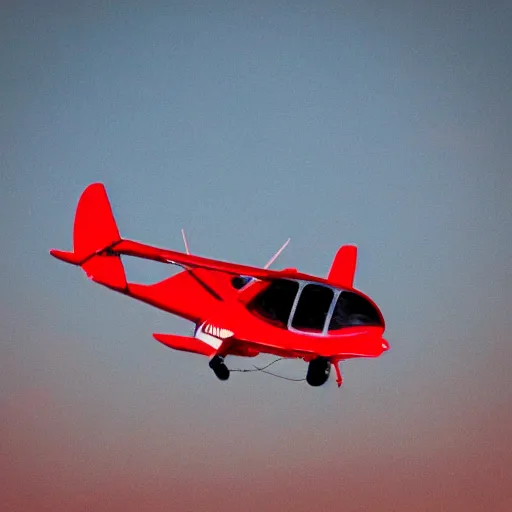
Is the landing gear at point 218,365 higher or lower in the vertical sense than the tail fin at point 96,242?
lower

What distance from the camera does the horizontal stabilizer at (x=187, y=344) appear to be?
343cm

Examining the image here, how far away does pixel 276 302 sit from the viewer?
346 centimetres

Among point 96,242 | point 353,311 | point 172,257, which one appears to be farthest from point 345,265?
point 96,242

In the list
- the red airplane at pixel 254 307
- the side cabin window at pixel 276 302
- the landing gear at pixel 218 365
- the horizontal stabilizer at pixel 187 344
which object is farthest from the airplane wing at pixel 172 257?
the landing gear at pixel 218 365

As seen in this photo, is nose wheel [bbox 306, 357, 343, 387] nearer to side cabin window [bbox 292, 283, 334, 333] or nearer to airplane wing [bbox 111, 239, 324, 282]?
side cabin window [bbox 292, 283, 334, 333]

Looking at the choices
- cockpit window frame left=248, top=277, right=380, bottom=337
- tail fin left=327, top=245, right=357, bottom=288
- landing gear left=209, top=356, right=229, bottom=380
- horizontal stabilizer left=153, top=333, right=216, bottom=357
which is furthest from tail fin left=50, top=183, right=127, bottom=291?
tail fin left=327, top=245, right=357, bottom=288

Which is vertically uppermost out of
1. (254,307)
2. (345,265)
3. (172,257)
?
(345,265)

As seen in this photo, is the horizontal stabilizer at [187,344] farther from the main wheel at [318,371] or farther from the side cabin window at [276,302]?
the main wheel at [318,371]

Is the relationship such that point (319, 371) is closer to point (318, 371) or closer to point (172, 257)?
point (318, 371)

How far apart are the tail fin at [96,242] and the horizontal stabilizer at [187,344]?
12.7 inches

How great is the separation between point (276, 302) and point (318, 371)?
347 mm

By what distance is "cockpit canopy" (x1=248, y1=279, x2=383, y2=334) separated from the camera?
3.40 m

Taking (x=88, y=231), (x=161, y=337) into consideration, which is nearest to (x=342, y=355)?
(x=161, y=337)

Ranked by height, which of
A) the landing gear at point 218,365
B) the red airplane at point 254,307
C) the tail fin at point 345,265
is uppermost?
the tail fin at point 345,265
